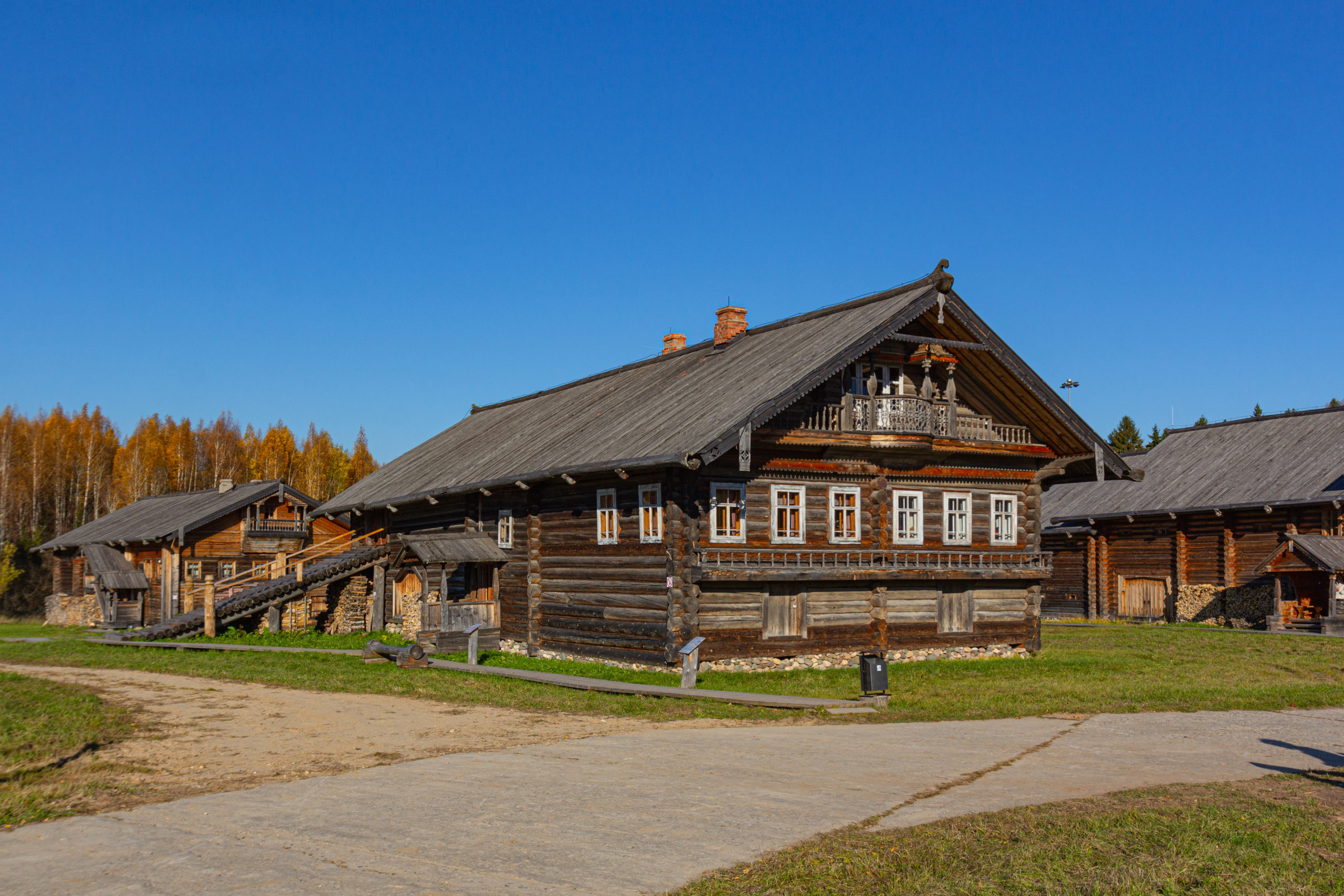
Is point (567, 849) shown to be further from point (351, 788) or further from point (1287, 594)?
point (1287, 594)

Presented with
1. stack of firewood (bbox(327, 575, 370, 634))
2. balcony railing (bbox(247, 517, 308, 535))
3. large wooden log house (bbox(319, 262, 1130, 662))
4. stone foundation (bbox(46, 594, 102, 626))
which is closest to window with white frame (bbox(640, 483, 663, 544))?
large wooden log house (bbox(319, 262, 1130, 662))

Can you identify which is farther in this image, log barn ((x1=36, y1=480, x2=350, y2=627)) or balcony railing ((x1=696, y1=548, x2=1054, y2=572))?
log barn ((x1=36, y1=480, x2=350, y2=627))

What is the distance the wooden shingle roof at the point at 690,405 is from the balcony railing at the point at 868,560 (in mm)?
3030

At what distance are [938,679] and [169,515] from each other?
38206 mm

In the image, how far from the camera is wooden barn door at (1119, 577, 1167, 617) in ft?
147

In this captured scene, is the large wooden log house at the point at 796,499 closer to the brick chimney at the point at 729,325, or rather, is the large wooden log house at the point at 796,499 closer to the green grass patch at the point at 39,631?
the brick chimney at the point at 729,325

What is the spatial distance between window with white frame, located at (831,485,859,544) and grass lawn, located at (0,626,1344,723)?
3339 millimetres

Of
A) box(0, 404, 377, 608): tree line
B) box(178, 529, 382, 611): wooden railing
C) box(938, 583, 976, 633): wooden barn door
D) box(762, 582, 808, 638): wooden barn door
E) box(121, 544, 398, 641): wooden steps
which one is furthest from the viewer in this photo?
box(0, 404, 377, 608): tree line

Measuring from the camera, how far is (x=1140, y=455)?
171 feet

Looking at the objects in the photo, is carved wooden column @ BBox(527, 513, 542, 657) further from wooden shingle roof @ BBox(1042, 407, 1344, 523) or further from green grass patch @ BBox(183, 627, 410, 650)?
wooden shingle roof @ BBox(1042, 407, 1344, 523)

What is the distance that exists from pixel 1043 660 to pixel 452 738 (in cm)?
1818

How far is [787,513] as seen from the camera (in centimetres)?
2639

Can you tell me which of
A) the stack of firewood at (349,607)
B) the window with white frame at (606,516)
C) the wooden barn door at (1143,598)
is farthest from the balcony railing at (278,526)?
the wooden barn door at (1143,598)

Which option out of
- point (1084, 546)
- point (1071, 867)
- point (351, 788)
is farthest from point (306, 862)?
point (1084, 546)
